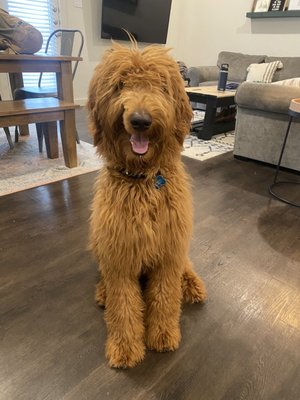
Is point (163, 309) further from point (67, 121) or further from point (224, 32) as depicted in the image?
point (224, 32)

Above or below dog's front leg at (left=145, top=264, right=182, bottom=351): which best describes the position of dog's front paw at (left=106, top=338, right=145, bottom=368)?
below

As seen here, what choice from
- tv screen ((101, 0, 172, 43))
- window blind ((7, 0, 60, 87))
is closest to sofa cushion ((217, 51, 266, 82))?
tv screen ((101, 0, 172, 43))

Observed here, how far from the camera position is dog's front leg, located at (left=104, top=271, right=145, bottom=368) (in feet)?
3.37

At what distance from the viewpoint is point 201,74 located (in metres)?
5.06

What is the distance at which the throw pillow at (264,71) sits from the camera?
4598mm

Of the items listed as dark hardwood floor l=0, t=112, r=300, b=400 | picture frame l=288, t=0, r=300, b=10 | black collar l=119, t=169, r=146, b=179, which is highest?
picture frame l=288, t=0, r=300, b=10

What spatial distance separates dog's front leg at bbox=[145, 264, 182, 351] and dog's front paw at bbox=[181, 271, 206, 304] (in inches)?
8.2

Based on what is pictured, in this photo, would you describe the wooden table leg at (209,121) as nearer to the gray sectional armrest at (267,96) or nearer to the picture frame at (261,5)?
the gray sectional armrest at (267,96)

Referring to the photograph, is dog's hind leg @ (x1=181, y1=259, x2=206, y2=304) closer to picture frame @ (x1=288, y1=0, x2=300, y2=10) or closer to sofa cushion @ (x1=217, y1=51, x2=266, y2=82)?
sofa cushion @ (x1=217, y1=51, x2=266, y2=82)

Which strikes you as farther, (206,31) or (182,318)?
(206,31)

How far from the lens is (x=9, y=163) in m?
2.63

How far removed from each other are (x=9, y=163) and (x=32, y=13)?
271 cm

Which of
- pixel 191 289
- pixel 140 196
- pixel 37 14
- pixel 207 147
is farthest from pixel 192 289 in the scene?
pixel 37 14

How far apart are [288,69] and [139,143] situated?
483 centimetres
